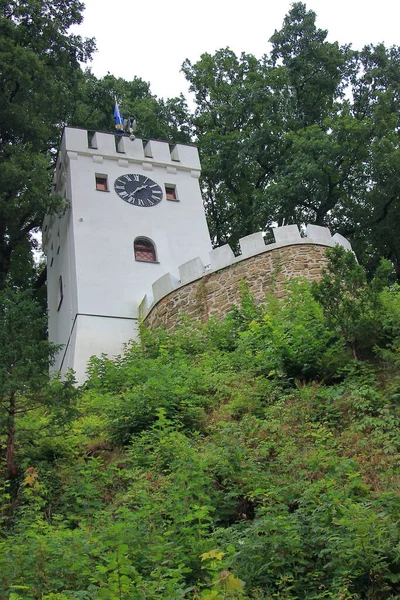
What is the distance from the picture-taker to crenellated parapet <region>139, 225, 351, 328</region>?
626 inches

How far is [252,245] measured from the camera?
16453mm

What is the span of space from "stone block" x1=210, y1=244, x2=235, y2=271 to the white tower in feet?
8.62

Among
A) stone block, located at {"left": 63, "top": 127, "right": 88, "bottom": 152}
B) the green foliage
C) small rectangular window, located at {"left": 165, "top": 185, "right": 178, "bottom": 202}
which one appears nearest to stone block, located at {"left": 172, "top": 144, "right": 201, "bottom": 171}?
small rectangular window, located at {"left": 165, "top": 185, "right": 178, "bottom": 202}

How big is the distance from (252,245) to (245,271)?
0.62 m

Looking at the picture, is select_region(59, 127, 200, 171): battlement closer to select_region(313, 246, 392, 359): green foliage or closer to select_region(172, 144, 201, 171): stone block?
select_region(172, 144, 201, 171): stone block

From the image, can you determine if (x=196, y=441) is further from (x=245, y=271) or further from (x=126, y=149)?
(x=126, y=149)

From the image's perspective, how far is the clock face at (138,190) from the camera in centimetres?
2069

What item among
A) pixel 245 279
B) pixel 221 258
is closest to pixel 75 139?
pixel 221 258

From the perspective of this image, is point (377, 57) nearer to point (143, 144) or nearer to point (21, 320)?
point (143, 144)

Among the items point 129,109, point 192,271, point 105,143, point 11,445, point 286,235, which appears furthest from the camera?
point 129,109

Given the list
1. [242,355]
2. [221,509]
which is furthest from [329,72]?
[221,509]

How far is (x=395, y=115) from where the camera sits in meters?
24.3

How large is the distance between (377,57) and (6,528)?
2268 centimetres

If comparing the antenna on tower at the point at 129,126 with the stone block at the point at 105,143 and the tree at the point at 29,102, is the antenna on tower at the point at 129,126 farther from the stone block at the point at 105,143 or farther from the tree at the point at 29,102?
the tree at the point at 29,102
